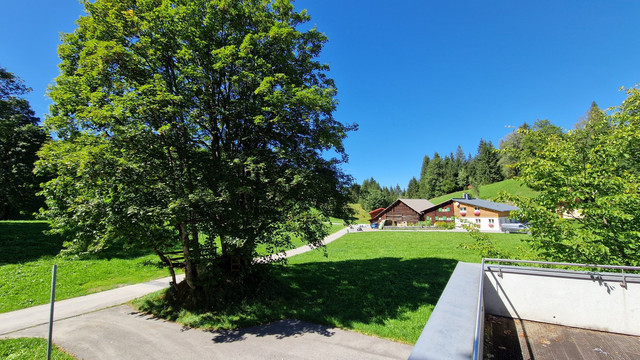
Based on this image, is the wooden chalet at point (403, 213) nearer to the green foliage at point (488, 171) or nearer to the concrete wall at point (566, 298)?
the green foliage at point (488, 171)

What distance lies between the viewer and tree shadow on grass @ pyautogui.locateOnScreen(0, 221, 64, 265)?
45.3 feet

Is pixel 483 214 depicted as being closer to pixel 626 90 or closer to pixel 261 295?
pixel 626 90

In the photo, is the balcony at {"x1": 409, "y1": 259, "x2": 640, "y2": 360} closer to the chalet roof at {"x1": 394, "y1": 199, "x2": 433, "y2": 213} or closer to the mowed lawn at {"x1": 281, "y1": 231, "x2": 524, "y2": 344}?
the mowed lawn at {"x1": 281, "y1": 231, "x2": 524, "y2": 344}

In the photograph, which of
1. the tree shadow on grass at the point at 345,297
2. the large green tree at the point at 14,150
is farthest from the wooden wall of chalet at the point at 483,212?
the large green tree at the point at 14,150

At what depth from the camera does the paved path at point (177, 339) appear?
Result: 18.6 ft

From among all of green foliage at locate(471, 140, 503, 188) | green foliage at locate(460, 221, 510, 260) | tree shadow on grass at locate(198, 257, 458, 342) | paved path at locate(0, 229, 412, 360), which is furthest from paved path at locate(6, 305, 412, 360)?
green foliage at locate(471, 140, 503, 188)

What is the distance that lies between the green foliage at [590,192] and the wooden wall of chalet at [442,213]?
42.1 m

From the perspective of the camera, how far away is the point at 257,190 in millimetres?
8031

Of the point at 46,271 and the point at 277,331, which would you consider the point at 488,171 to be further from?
the point at 46,271

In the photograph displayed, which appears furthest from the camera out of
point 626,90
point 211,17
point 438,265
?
point 438,265

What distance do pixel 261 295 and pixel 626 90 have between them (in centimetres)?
1190

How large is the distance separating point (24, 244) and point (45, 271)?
19.3ft

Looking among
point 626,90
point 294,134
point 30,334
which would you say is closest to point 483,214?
point 626,90

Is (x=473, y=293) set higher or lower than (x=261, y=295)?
higher
